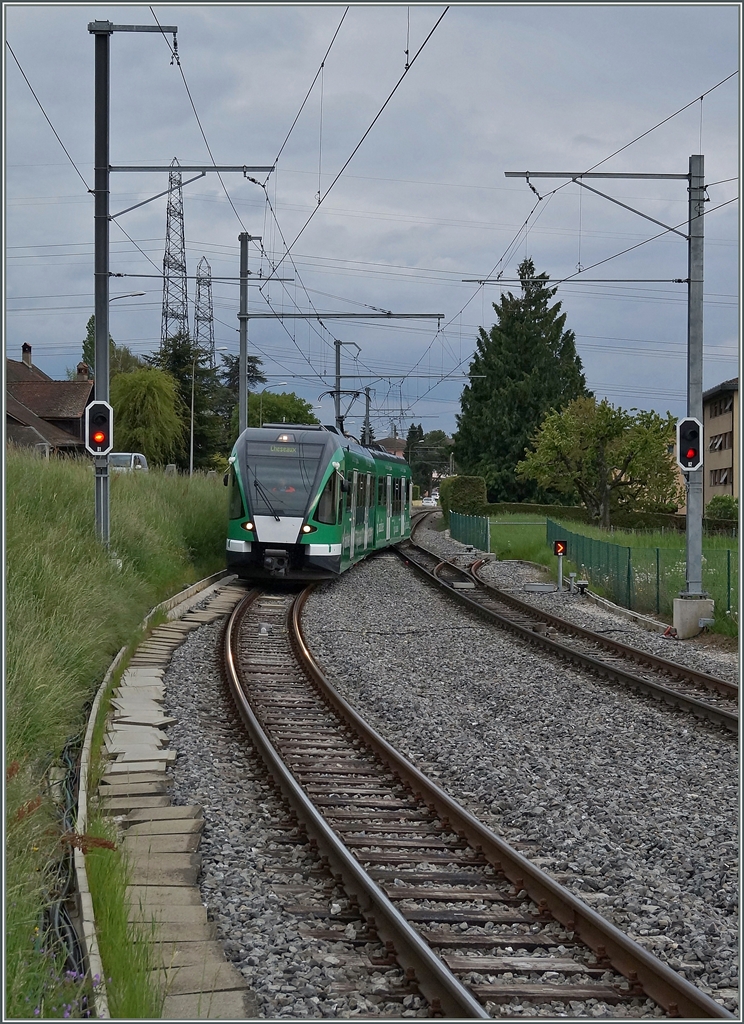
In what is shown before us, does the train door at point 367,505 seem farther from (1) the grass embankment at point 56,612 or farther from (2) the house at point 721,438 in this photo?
(2) the house at point 721,438

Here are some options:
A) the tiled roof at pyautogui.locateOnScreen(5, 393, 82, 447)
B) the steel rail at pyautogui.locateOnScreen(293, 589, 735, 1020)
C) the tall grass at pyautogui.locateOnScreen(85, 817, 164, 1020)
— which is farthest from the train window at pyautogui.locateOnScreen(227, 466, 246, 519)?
the tiled roof at pyautogui.locateOnScreen(5, 393, 82, 447)

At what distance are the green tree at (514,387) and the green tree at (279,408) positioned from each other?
25441 mm

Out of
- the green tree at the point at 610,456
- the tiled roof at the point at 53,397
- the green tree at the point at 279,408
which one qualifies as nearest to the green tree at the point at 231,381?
the green tree at the point at 279,408

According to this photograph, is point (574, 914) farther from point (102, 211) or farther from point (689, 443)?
point (102, 211)

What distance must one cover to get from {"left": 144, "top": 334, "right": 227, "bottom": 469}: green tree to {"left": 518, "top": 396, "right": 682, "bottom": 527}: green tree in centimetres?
2436

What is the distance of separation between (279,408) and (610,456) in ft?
208

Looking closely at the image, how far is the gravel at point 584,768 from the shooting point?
6227mm

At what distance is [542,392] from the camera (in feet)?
251

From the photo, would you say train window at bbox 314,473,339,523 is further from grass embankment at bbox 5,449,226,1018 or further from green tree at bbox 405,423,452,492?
green tree at bbox 405,423,452,492

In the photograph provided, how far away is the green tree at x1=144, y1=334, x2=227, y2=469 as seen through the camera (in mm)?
66500

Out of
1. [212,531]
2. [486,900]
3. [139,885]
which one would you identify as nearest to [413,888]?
[486,900]

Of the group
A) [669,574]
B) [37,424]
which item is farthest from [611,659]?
[37,424]

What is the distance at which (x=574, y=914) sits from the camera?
5.81 metres

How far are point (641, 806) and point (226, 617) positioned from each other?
11.6m
